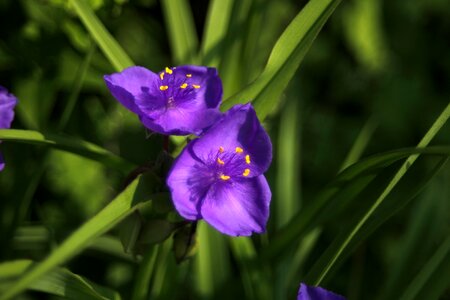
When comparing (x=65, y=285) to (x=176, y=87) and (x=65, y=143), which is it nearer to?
(x=65, y=143)

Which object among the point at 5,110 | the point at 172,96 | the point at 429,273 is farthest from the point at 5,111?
the point at 429,273

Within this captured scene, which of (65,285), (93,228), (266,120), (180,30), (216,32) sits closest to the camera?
(93,228)

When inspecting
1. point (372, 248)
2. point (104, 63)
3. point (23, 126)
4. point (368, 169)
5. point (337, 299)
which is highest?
point (104, 63)

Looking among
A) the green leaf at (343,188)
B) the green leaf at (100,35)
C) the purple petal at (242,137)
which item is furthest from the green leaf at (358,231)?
the green leaf at (100,35)

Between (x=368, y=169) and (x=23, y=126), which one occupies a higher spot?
(x=23, y=126)

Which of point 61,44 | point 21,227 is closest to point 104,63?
point 61,44

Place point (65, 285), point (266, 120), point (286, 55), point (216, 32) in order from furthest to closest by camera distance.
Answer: point (266, 120)
point (216, 32)
point (286, 55)
point (65, 285)

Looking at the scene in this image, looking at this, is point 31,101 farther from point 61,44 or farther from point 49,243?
point 49,243
